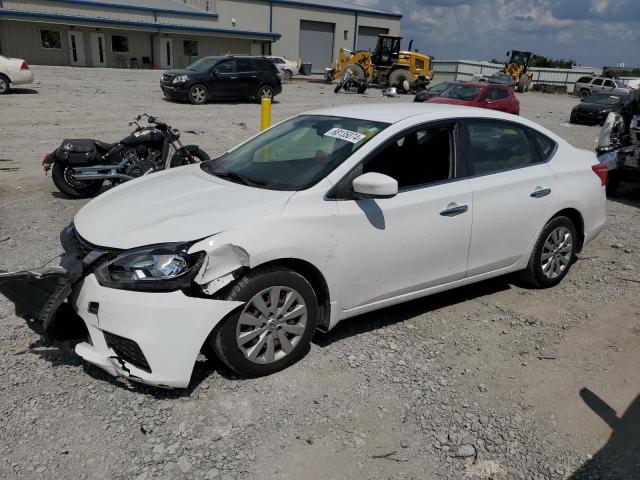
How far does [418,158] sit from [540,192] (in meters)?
1.26

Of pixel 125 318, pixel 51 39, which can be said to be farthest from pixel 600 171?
pixel 51 39

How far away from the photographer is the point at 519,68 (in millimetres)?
40281

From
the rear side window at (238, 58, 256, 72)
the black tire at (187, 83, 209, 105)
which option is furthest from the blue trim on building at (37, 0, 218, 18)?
the black tire at (187, 83, 209, 105)

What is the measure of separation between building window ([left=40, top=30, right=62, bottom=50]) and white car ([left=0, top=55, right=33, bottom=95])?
19446 mm

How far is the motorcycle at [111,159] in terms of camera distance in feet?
23.8

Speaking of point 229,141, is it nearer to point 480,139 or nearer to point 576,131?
point 480,139

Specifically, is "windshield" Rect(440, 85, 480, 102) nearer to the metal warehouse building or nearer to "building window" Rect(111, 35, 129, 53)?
the metal warehouse building

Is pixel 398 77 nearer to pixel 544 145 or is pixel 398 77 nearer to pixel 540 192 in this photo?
pixel 544 145

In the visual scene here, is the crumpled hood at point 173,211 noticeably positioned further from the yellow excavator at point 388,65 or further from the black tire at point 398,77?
the black tire at point 398,77

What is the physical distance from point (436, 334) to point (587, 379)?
3.47 feet

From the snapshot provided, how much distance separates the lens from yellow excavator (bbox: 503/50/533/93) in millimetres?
40031

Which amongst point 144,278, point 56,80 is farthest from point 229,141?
point 56,80

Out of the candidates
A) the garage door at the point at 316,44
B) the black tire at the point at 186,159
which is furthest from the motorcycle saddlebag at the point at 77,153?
the garage door at the point at 316,44

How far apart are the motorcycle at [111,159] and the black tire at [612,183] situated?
6836mm
